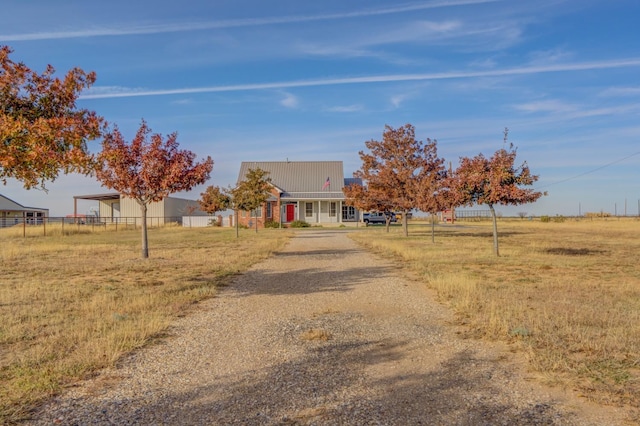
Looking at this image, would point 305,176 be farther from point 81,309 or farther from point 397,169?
point 81,309

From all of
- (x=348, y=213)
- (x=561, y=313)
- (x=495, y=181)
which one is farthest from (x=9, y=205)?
(x=561, y=313)

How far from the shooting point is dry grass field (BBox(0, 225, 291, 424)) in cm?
535

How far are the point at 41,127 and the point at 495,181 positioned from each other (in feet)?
49.4

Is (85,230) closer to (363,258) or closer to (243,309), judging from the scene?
(363,258)

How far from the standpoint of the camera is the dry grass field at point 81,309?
5348 mm

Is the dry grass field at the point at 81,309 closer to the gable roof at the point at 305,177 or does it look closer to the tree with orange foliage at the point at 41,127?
the tree with orange foliage at the point at 41,127

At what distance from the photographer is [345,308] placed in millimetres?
9148

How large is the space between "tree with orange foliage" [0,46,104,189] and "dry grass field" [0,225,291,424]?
2.40 metres

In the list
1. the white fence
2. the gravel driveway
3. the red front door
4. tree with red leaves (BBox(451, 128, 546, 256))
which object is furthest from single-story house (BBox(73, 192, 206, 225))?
the gravel driveway

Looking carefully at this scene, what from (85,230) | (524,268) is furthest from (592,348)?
(85,230)

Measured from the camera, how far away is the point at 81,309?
8.88 metres

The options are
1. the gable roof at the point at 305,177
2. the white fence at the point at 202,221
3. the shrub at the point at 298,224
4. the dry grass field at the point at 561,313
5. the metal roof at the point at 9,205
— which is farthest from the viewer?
the metal roof at the point at 9,205

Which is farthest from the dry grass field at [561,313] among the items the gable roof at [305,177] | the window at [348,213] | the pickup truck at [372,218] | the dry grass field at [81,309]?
the pickup truck at [372,218]

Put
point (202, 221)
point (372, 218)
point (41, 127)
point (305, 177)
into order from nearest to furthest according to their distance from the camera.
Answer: point (41, 127), point (372, 218), point (202, 221), point (305, 177)
